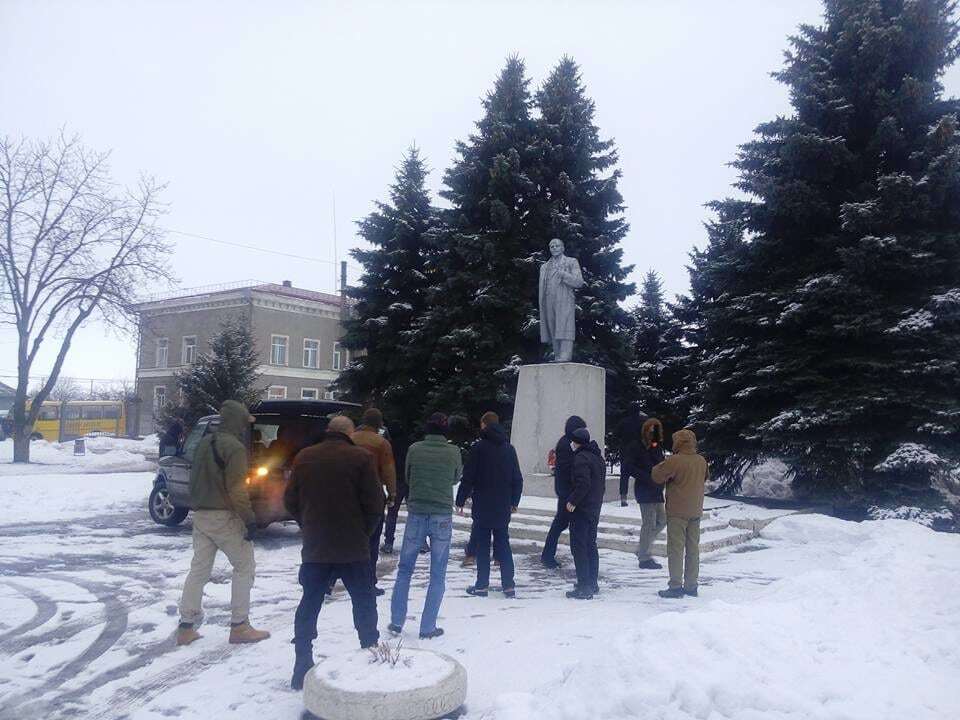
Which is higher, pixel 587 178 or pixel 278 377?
pixel 587 178

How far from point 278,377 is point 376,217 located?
23.3 meters

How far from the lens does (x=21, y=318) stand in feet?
78.1

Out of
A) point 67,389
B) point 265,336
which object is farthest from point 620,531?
point 67,389

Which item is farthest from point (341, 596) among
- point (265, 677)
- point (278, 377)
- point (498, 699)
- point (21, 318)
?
point (278, 377)

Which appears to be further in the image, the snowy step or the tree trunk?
the tree trunk

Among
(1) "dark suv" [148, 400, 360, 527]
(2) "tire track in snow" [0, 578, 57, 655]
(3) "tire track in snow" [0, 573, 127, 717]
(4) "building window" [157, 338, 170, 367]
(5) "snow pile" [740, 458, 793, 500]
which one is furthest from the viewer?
(4) "building window" [157, 338, 170, 367]

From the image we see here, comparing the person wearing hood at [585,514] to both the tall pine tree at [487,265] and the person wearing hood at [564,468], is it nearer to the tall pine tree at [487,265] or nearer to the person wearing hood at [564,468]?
the person wearing hood at [564,468]

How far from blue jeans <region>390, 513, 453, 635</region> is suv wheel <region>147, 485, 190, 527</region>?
297 inches

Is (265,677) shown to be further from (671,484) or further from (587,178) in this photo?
(587,178)

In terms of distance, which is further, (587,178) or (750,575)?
(587,178)

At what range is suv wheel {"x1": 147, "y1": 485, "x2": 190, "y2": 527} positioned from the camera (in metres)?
12.1

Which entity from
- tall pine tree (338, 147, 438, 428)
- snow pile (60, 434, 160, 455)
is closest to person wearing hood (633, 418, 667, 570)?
tall pine tree (338, 147, 438, 428)

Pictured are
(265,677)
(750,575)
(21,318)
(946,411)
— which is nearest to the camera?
(265,677)

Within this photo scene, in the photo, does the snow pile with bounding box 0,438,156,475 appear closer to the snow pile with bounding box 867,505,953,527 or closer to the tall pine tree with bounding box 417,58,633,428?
the tall pine tree with bounding box 417,58,633,428
